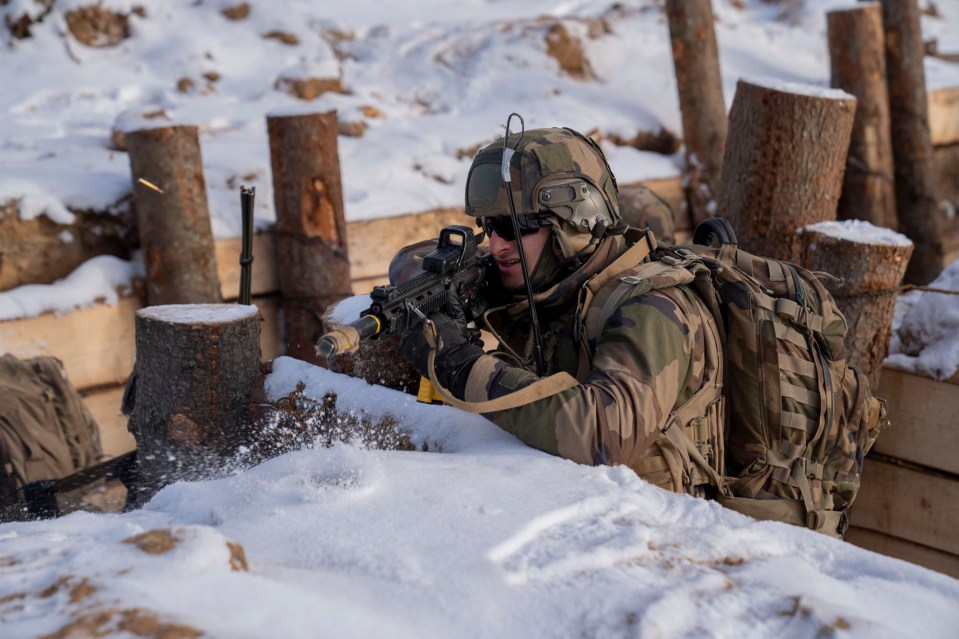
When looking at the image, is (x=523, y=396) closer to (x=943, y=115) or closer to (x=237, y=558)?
(x=237, y=558)

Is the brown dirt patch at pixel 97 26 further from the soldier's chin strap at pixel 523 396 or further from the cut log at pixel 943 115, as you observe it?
the cut log at pixel 943 115

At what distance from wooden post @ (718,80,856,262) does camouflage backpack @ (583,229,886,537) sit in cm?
161

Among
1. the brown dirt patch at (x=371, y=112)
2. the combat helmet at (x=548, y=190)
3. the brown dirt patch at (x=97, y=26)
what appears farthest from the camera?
the brown dirt patch at (x=97, y=26)

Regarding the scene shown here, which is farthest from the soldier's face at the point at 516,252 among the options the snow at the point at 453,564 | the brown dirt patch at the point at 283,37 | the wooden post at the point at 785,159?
the brown dirt patch at the point at 283,37

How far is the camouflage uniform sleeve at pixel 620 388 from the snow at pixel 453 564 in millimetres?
153

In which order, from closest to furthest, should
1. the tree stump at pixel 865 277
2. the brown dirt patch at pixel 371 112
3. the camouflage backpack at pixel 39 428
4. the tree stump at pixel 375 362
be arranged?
the tree stump at pixel 375 362 → the tree stump at pixel 865 277 → the camouflage backpack at pixel 39 428 → the brown dirt patch at pixel 371 112

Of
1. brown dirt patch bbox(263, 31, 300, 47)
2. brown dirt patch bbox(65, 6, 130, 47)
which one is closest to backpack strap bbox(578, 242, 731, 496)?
brown dirt patch bbox(263, 31, 300, 47)

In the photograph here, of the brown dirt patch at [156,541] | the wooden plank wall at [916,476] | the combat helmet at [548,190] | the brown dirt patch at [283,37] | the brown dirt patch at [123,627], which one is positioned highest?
the brown dirt patch at [283,37]

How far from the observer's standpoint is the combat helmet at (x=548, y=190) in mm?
3051

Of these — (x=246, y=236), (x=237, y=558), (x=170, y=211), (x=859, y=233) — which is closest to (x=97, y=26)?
(x=170, y=211)

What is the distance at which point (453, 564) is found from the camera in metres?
1.84

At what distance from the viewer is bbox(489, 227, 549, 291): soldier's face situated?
3121 mm

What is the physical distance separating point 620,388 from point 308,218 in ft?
12.1

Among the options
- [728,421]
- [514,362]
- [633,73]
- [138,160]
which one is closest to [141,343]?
[514,362]
